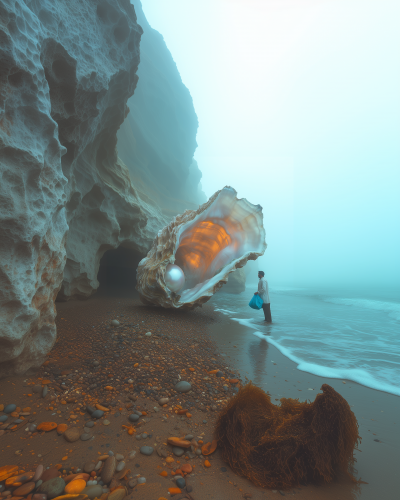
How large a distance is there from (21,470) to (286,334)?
15.8 feet

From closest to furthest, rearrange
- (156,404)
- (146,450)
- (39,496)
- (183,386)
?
(39,496) < (146,450) < (156,404) < (183,386)

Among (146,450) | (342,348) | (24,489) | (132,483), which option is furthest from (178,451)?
(342,348)

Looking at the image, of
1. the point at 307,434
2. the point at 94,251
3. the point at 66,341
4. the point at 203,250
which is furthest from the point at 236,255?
the point at 307,434

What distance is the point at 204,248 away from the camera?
7215 millimetres

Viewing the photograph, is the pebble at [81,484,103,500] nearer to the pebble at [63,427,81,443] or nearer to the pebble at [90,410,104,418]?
the pebble at [63,427,81,443]

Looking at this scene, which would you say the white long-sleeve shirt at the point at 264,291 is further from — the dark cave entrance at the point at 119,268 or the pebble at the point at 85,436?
the pebble at the point at 85,436

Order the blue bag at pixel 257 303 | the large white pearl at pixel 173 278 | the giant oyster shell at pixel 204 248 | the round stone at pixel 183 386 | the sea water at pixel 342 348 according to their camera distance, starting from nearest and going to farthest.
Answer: the round stone at pixel 183 386
the sea water at pixel 342 348
the giant oyster shell at pixel 204 248
the large white pearl at pixel 173 278
the blue bag at pixel 257 303

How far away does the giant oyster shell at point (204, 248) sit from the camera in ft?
16.9

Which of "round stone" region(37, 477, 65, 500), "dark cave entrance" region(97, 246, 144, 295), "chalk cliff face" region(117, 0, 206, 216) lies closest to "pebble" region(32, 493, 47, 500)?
"round stone" region(37, 477, 65, 500)

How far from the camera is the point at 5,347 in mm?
1921

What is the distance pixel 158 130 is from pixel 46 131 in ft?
68.5

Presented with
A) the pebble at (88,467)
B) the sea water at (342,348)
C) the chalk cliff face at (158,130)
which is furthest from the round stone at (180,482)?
the chalk cliff face at (158,130)

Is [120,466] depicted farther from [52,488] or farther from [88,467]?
[52,488]

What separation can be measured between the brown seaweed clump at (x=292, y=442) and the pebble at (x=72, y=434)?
92cm
